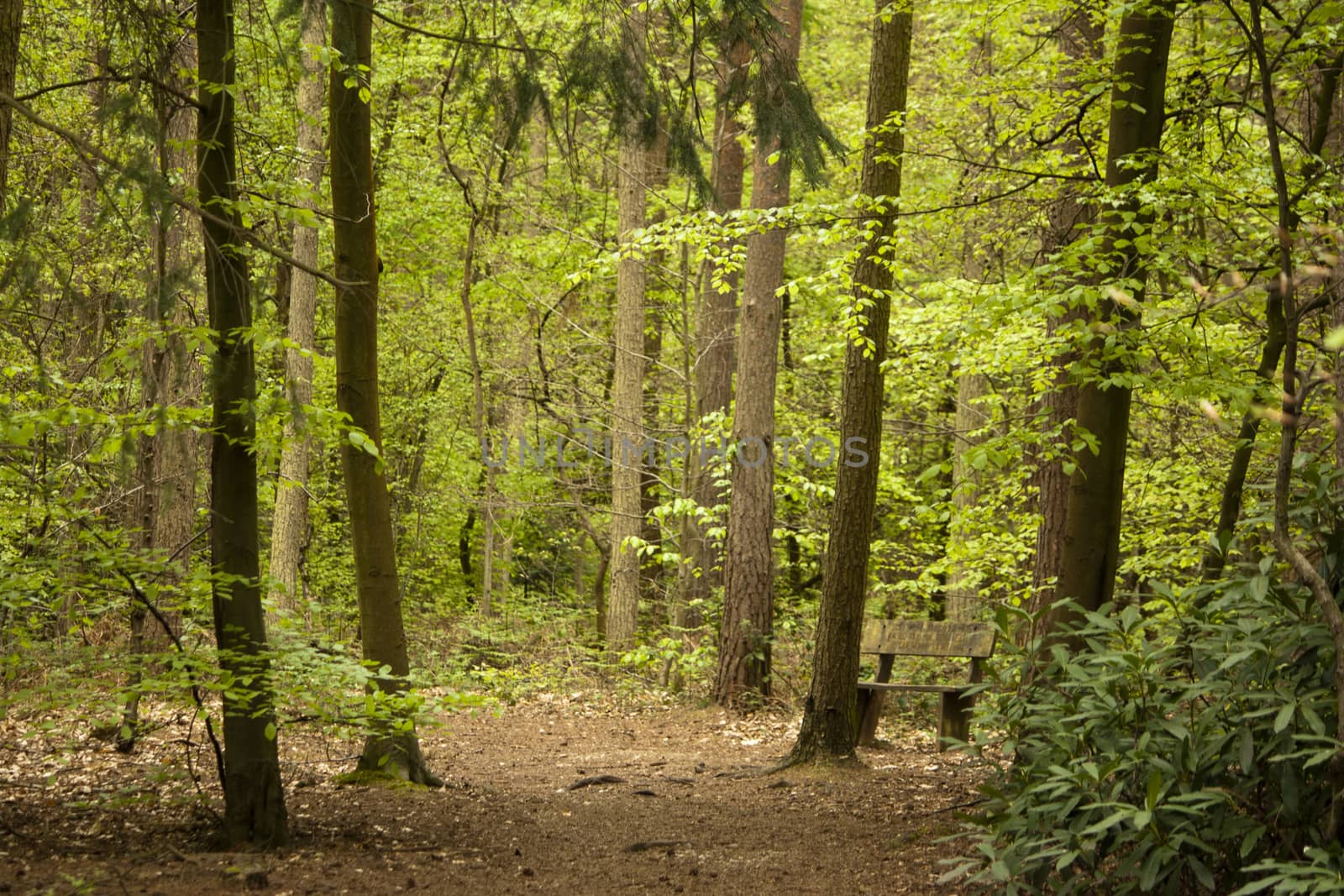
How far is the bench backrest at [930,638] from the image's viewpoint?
9.21 meters

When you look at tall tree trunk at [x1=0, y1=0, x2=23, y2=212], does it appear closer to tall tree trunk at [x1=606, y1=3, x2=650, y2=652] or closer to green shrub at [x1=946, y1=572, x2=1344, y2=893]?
green shrub at [x1=946, y1=572, x2=1344, y2=893]

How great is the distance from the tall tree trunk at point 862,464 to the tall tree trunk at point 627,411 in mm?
5933

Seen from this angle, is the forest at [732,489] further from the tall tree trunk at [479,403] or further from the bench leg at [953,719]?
the tall tree trunk at [479,403]

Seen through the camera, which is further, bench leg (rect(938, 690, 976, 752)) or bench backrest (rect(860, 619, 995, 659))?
bench backrest (rect(860, 619, 995, 659))

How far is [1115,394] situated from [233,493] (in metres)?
4.29

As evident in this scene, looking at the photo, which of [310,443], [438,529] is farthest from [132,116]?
[438,529]

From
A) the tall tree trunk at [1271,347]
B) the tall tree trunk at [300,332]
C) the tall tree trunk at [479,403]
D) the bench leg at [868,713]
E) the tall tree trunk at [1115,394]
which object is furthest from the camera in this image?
the tall tree trunk at [479,403]

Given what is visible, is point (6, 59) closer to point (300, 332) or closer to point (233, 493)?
point (233, 493)

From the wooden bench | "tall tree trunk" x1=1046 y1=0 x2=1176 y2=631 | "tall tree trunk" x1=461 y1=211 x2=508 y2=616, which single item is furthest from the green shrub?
"tall tree trunk" x1=461 y1=211 x2=508 y2=616

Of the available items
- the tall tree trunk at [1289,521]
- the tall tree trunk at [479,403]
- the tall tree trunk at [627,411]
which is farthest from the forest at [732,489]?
→ the tall tree trunk at [479,403]

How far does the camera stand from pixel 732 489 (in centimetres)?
1141

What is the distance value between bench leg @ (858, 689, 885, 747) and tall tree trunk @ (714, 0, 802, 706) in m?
2.23

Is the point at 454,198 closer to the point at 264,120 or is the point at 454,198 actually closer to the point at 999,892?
the point at 264,120

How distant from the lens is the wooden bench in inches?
349
